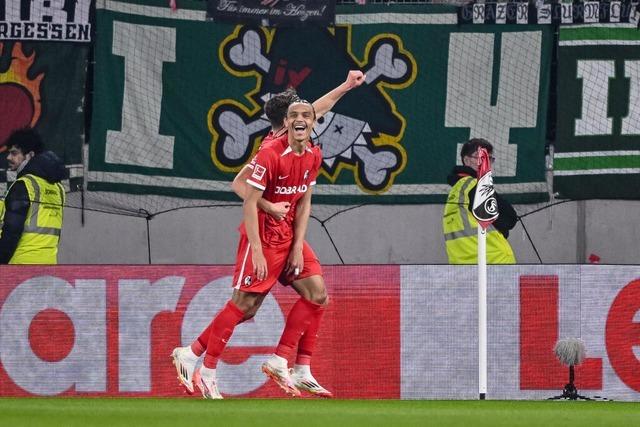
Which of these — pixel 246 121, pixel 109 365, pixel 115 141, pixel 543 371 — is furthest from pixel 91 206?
pixel 543 371

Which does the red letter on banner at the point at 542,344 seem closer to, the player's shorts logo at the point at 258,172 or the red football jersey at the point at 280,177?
the red football jersey at the point at 280,177

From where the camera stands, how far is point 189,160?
42.0 ft

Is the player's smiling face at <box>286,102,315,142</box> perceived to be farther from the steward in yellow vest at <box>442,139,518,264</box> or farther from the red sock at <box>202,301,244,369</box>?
the steward in yellow vest at <box>442,139,518,264</box>

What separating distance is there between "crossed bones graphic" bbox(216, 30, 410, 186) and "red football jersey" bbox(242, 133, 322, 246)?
12.5 ft

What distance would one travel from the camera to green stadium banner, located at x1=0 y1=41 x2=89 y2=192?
1264 centimetres

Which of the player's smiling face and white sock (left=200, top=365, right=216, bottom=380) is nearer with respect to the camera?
the player's smiling face

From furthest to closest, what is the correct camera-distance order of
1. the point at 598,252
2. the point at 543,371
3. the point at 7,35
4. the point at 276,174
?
1. the point at 598,252
2. the point at 7,35
3. the point at 543,371
4. the point at 276,174

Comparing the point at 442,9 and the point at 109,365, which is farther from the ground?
the point at 442,9

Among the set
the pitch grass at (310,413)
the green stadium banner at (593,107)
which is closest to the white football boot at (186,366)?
the pitch grass at (310,413)

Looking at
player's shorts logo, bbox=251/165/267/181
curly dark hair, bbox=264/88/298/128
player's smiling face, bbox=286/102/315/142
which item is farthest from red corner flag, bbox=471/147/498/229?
player's shorts logo, bbox=251/165/267/181

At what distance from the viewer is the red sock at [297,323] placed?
9047 mm

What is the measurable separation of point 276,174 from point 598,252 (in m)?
5.58

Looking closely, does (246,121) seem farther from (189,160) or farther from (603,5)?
(603,5)

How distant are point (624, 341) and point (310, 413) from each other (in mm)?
4012
